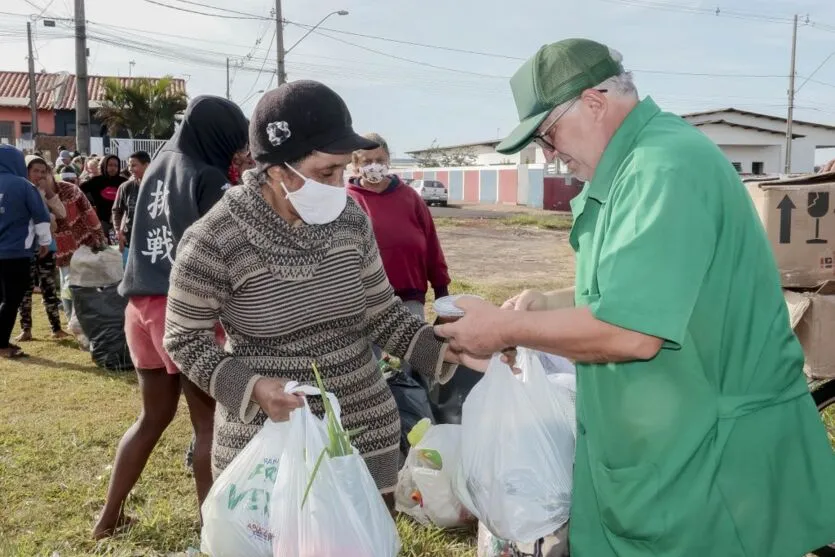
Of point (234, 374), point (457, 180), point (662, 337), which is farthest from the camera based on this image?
point (457, 180)

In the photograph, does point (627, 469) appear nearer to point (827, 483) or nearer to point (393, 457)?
point (827, 483)

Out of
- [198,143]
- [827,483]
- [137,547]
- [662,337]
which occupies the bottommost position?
[137,547]

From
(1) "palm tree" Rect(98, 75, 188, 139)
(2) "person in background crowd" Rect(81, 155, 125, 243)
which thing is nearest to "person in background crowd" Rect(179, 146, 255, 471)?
(2) "person in background crowd" Rect(81, 155, 125, 243)

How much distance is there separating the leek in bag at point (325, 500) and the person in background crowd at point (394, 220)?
2.60 meters

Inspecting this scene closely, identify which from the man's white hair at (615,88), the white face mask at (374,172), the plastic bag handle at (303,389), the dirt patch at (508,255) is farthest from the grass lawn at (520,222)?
the man's white hair at (615,88)

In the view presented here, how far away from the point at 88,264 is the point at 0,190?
1093 millimetres

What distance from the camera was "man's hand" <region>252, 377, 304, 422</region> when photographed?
6.52 feet

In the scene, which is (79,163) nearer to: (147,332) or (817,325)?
(147,332)

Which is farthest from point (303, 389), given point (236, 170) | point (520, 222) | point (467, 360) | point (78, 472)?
point (520, 222)

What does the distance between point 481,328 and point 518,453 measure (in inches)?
14.9

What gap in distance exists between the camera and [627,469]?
157cm

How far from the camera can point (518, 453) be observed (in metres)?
1.93

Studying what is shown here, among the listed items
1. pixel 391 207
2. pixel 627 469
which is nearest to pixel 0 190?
pixel 391 207

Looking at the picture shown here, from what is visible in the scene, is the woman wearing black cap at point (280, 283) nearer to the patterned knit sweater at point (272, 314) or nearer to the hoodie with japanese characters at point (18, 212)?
the patterned knit sweater at point (272, 314)
